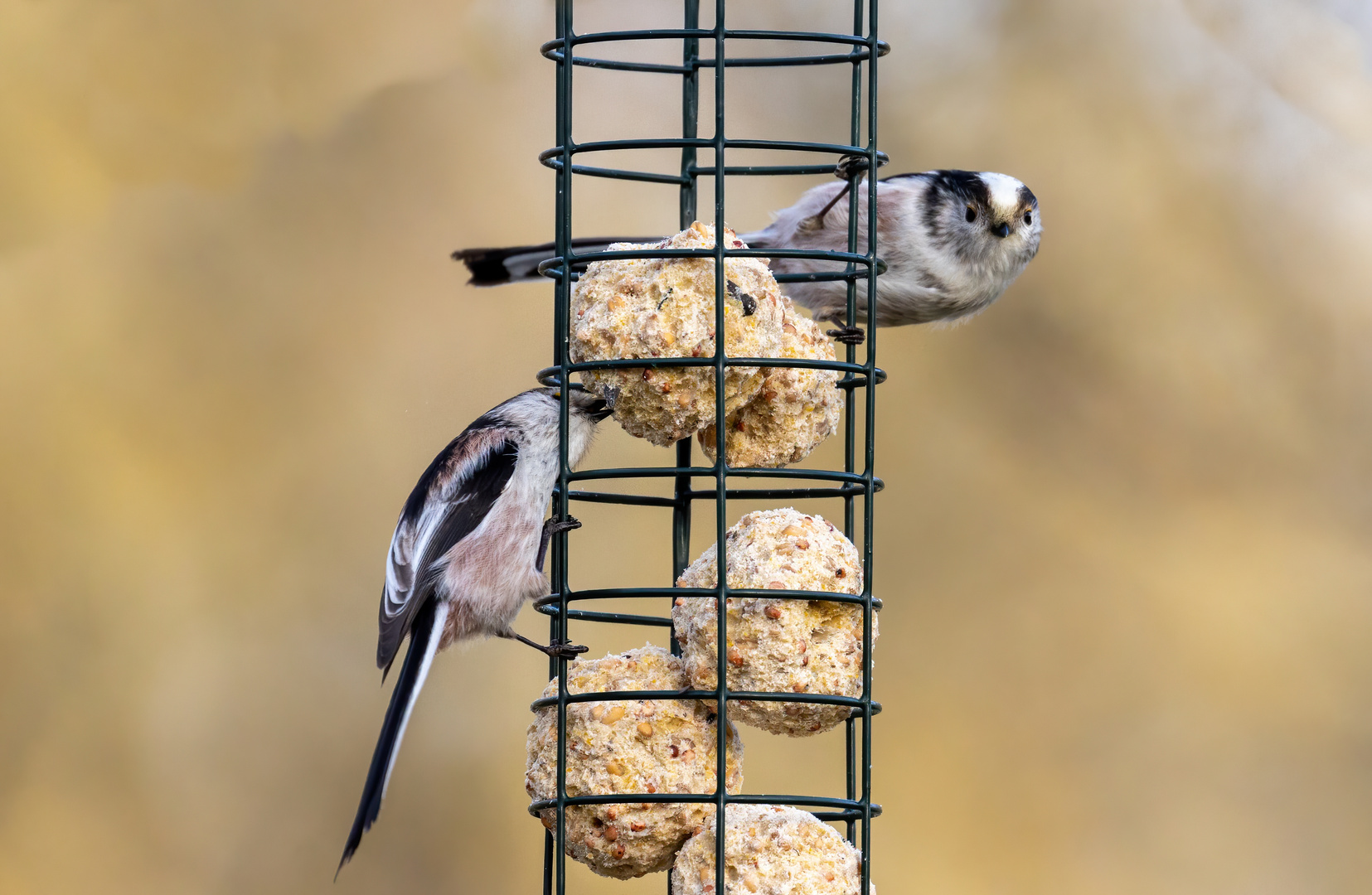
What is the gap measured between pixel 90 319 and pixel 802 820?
3668 mm

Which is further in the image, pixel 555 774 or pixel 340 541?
pixel 340 541

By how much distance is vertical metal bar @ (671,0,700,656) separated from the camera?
11.1ft

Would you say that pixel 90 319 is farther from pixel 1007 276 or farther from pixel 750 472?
pixel 750 472

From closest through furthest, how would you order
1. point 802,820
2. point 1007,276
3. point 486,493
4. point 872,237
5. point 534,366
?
1. point 802,820
2. point 872,237
3. point 486,493
4. point 1007,276
5. point 534,366

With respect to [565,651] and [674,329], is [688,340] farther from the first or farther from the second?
[565,651]

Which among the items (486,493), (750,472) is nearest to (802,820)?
(750,472)

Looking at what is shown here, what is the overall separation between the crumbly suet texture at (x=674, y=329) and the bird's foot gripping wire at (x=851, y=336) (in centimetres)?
43

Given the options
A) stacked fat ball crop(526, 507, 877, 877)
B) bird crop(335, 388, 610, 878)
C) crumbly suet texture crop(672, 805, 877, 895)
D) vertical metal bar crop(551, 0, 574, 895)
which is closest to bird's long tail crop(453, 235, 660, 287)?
bird crop(335, 388, 610, 878)

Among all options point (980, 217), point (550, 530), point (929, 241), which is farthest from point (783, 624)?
point (980, 217)

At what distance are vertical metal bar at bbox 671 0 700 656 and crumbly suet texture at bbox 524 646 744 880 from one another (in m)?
0.45

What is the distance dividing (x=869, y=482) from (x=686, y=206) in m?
0.80

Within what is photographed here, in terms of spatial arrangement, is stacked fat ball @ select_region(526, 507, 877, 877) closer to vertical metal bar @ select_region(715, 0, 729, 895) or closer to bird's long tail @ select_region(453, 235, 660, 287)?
vertical metal bar @ select_region(715, 0, 729, 895)

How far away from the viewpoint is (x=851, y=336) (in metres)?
3.42

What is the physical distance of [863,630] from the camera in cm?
290
